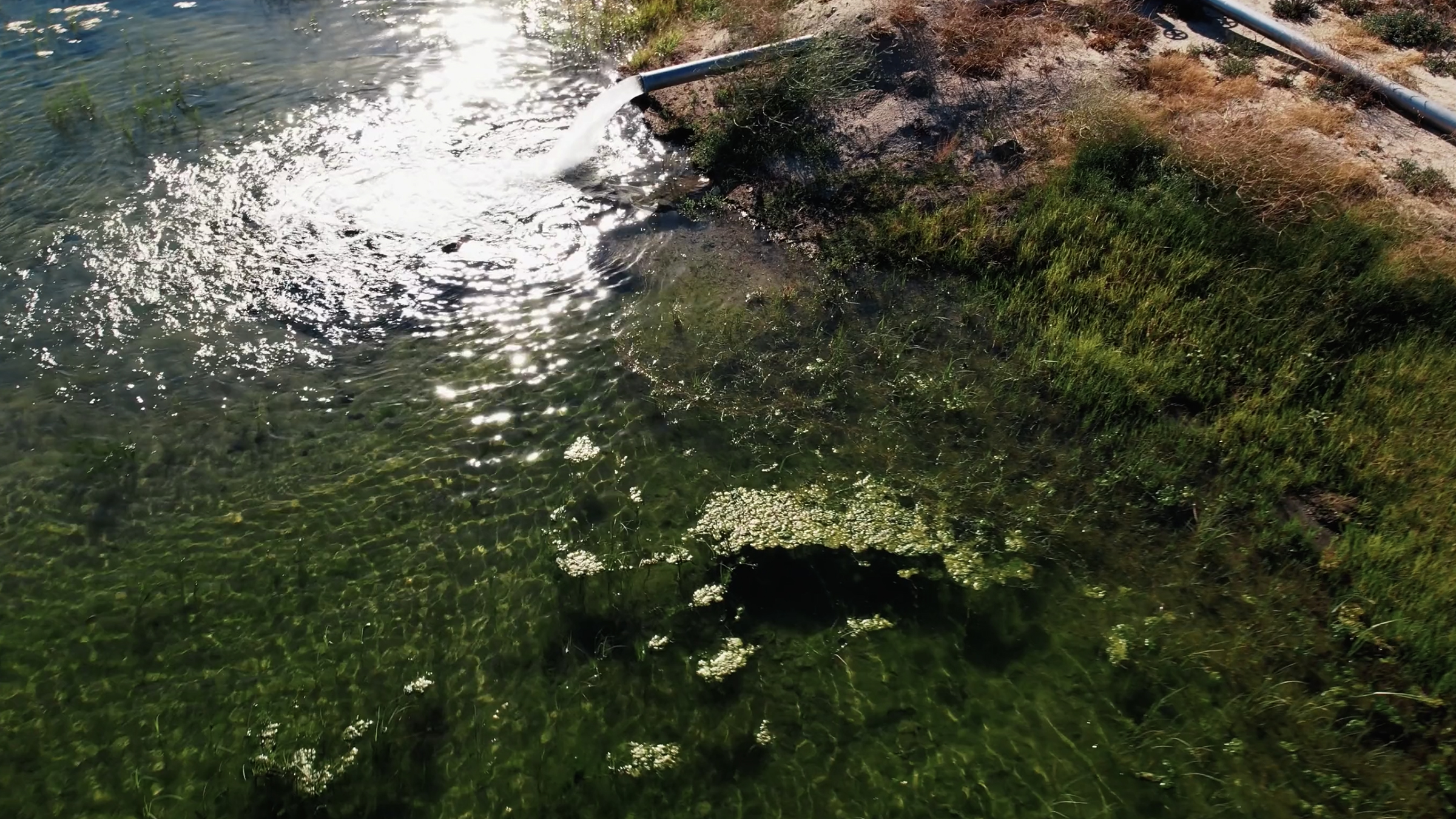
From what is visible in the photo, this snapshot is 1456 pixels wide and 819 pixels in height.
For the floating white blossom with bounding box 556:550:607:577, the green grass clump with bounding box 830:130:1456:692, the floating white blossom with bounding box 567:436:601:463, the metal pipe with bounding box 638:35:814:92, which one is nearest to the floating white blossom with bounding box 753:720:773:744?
the floating white blossom with bounding box 556:550:607:577

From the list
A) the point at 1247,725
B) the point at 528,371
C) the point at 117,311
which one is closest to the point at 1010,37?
the point at 528,371

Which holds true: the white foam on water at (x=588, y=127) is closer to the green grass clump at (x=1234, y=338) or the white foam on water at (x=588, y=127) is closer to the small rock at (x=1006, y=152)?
the green grass clump at (x=1234, y=338)

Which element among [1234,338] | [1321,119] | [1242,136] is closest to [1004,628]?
[1234,338]

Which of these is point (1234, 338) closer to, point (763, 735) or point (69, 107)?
point (763, 735)

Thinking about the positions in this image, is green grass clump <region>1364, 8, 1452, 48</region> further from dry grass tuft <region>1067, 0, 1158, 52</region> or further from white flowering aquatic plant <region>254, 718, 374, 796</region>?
white flowering aquatic plant <region>254, 718, 374, 796</region>

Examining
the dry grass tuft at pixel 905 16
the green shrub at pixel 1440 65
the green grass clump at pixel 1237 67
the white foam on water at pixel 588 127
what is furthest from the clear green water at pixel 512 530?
the green shrub at pixel 1440 65

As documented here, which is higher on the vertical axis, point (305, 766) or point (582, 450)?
point (582, 450)
